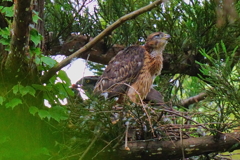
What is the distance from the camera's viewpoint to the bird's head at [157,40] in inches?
153

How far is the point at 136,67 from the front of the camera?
409 cm

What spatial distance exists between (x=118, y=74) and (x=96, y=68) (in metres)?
0.64

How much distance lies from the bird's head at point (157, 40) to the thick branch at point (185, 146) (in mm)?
1354

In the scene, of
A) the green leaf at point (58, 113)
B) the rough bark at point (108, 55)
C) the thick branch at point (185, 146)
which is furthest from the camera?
the rough bark at point (108, 55)

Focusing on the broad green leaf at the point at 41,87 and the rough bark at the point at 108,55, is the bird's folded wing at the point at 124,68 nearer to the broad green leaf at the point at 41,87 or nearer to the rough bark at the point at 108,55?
the rough bark at the point at 108,55

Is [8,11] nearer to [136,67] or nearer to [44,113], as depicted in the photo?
[44,113]

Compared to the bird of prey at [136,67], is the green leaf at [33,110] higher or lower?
lower

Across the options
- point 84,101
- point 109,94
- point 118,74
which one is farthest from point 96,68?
point 84,101

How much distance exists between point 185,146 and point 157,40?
141cm

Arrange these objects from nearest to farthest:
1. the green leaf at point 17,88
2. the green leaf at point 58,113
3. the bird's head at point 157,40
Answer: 1. the green leaf at point 17,88
2. the green leaf at point 58,113
3. the bird's head at point 157,40

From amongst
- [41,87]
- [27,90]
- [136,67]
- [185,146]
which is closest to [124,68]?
[136,67]

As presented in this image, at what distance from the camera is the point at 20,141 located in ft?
8.67

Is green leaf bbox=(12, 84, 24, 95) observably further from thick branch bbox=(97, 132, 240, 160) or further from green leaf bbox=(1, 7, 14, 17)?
thick branch bbox=(97, 132, 240, 160)


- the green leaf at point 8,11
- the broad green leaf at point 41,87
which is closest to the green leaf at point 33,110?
the broad green leaf at point 41,87
